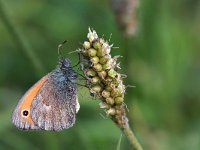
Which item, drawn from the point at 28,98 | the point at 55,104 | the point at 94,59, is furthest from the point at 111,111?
the point at 28,98

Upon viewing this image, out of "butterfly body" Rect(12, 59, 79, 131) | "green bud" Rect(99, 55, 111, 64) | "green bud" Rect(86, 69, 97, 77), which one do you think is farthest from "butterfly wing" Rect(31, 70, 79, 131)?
"green bud" Rect(99, 55, 111, 64)

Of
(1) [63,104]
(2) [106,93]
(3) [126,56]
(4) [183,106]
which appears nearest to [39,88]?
(1) [63,104]

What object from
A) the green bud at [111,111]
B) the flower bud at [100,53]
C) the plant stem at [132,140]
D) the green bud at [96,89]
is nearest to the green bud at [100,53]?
the flower bud at [100,53]

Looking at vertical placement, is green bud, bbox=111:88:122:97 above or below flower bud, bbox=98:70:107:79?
below

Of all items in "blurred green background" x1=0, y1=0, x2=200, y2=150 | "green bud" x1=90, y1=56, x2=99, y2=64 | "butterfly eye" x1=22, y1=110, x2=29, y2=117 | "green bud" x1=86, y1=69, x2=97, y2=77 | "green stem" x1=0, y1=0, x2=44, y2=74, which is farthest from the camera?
"blurred green background" x1=0, y1=0, x2=200, y2=150

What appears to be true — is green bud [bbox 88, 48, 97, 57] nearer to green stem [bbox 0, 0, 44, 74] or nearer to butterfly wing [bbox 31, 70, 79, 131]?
butterfly wing [bbox 31, 70, 79, 131]

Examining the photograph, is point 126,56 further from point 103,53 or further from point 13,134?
point 103,53

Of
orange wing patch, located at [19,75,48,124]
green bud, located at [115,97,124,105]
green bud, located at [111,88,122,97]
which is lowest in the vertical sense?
green bud, located at [115,97,124,105]

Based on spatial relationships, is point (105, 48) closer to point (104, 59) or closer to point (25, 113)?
point (104, 59)

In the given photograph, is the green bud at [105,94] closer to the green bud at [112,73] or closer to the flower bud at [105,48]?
the green bud at [112,73]
